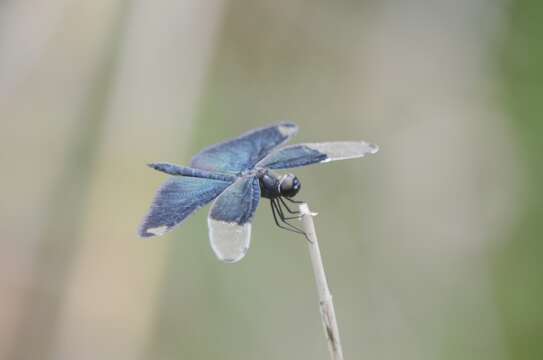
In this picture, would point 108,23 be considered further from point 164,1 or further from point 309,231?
point 309,231

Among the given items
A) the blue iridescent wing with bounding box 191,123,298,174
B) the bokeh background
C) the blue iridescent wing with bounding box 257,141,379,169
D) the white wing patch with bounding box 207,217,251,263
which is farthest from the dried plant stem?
the bokeh background

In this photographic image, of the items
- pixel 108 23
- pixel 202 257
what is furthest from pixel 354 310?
pixel 108 23

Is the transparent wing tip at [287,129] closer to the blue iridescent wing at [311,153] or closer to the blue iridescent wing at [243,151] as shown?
the blue iridescent wing at [243,151]

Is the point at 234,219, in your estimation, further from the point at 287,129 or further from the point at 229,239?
the point at 287,129

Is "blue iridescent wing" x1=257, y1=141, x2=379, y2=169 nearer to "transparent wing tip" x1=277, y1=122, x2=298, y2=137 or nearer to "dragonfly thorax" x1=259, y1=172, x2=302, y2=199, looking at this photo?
"dragonfly thorax" x1=259, y1=172, x2=302, y2=199

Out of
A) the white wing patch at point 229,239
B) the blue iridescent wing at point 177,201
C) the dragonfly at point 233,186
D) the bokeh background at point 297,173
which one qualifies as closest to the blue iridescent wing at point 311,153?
the dragonfly at point 233,186

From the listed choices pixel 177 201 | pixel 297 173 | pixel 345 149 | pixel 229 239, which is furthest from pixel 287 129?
pixel 297 173
